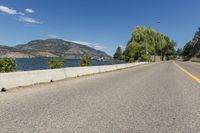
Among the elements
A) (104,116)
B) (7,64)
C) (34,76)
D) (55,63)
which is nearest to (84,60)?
(55,63)

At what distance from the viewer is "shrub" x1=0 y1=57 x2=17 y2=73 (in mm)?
15185

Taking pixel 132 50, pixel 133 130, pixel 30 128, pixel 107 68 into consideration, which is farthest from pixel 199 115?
pixel 132 50

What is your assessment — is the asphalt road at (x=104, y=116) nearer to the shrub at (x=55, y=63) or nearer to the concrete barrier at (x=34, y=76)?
the concrete barrier at (x=34, y=76)

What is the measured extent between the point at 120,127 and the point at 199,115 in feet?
6.30

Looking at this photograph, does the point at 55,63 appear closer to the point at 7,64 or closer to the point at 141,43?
the point at 7,64

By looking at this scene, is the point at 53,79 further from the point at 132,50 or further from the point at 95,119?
the point at 132,50

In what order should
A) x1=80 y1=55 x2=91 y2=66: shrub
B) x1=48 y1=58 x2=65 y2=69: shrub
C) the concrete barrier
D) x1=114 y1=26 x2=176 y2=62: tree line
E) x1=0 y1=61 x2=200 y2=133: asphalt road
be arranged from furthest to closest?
1. x1=114 y1=26 x2=176 y2=62: tree line
2. x1=80 y1=55 x2=91 y2=66: shrub
3. x1=48 y1=58 x2=65 y2=69: shrub
4. the concrete barrier
5. x1=0 y1=61 x2=200 y2=133: asphalt road

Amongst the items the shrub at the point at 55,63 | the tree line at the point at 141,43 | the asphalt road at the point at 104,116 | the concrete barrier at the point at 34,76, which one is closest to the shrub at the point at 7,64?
the concrete barrier at the point at 34,76

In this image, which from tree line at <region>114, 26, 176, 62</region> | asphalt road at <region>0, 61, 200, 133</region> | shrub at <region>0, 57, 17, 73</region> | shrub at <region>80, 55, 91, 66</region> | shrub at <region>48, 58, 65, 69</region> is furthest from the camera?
tree line at <region>114, 26, 176, 62</region>

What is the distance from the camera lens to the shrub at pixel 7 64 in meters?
15.2

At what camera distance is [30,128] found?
421 cm

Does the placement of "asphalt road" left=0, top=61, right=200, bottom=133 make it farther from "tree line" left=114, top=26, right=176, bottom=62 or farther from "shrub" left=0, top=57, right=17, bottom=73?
"tree line" left=114, top=26, right=176, bottom=62

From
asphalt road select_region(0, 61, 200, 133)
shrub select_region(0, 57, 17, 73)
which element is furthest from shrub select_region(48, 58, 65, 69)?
asphalt road select_region(0, 61, 200, 133)

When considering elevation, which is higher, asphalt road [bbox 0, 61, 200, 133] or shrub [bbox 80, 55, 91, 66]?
shrub [bbox 80, 55, 91, 66]
